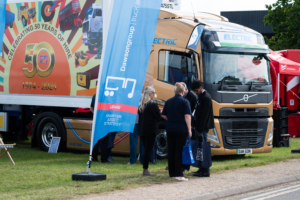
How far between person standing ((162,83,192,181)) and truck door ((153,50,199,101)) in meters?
2.34

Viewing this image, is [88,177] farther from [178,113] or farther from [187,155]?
[178,113]

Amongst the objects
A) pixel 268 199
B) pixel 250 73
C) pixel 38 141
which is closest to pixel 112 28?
pixel 268 199

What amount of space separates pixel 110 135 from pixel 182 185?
12.0ft

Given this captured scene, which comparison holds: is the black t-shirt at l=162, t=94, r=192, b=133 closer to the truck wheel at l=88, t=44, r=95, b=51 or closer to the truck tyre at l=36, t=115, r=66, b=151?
the truck wheel at l=88, t=44, r=95, b=51

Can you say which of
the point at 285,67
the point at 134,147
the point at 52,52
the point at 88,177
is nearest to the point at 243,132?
the point at 134,147

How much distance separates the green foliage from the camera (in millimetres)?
32375

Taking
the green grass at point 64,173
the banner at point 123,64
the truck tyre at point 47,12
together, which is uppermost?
the truck tyre at point 47,12

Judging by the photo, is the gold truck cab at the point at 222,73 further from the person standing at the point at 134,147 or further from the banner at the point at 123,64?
the banner at the point at 123,64

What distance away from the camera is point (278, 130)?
596 inches

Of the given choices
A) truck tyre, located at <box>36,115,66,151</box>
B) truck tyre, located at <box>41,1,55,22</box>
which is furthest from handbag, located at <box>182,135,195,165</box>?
truck tyre, located at <box>41,1,55,22</box>

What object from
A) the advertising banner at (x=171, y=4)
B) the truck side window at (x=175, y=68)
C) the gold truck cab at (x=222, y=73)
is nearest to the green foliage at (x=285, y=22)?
the advertising banner at (x=171, y=4)

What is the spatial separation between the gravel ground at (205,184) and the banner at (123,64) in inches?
48.9

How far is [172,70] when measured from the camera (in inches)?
446

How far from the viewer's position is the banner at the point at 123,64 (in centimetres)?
805
